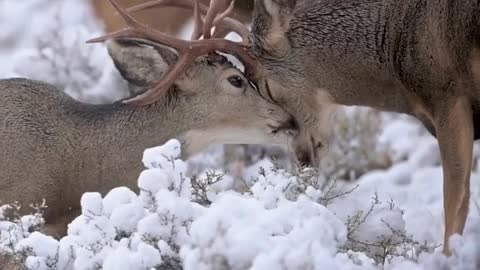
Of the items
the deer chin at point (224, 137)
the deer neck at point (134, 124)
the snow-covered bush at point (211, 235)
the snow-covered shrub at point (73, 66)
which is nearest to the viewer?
the snow-covered bush at point (211, 235)

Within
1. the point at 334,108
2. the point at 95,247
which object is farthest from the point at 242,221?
the point at 334,108

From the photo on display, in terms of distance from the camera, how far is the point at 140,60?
26.9 feet

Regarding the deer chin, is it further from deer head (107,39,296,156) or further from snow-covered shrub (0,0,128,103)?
snow-covered shrub (0,0,128,103)

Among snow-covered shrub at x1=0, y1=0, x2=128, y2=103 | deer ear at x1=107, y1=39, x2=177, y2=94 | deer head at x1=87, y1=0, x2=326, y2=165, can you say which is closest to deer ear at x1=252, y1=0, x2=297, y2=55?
deer head at x1=87, y1=0, x2=326, y2=165

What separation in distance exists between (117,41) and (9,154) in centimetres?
114

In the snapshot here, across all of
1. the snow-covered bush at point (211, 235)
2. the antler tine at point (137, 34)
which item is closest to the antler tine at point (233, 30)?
the antler tine at point (137, 34)

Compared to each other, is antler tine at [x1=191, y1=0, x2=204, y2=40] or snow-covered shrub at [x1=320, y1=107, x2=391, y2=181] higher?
antler tine at [x1=191, y1=0, x2=204, y2=40]

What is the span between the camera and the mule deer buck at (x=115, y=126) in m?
7.45

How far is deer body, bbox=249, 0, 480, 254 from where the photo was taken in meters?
7.28

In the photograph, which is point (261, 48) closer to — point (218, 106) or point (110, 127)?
point (218, 106)

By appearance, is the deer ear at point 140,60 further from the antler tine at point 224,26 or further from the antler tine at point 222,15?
the antler tine at point 222,15

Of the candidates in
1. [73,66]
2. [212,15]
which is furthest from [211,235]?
[73,66]

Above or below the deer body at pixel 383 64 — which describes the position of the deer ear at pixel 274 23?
above

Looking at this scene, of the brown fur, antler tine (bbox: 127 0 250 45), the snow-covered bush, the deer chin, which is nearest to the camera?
the snow-covered bush
